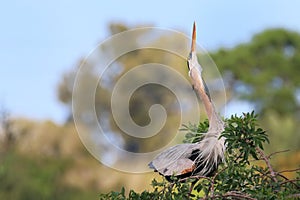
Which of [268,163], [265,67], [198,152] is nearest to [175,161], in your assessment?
[198,152]

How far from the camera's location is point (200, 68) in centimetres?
172

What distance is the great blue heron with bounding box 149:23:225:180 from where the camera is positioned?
163 centimetres

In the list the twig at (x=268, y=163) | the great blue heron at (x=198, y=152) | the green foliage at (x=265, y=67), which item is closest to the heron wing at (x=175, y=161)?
the great blue heron at (x=198, y=152)

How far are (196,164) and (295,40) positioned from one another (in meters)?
17.1

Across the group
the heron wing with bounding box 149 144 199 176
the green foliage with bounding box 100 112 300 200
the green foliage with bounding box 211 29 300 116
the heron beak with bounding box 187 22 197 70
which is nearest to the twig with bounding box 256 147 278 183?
the green foliage with bounding box 100 112 300 200

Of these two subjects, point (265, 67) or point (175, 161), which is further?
point (265, 67)

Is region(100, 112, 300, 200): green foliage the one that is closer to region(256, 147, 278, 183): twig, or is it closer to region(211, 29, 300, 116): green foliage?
region(256, 147, 278, 183): twig

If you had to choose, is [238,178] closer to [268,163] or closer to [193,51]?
[268,163]

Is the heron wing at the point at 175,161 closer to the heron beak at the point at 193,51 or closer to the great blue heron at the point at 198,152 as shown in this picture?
the great blue heron at the point at 198,152

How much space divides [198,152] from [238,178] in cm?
12

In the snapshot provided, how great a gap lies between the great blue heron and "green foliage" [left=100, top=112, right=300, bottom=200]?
3cm

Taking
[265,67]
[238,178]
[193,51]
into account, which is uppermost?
[265,67]

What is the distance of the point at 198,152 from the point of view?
1.67 metres

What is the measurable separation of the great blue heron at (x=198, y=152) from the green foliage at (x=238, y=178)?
3 cm
